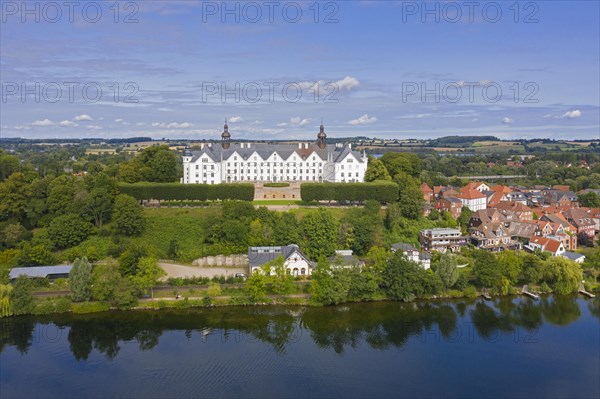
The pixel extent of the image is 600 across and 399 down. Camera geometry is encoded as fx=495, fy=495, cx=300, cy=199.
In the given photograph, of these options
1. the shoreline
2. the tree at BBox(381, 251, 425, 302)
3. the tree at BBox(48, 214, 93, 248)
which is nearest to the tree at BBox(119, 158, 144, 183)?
the tree at BBox(48, 214, 93, 248)

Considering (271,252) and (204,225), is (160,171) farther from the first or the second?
(271,252)

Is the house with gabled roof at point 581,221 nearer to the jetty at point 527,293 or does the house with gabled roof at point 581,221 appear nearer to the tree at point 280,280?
the jetty at point 527,293

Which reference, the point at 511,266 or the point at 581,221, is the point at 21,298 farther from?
the point at 581,221

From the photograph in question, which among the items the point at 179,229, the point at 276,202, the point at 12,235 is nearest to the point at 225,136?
the point at 276,202

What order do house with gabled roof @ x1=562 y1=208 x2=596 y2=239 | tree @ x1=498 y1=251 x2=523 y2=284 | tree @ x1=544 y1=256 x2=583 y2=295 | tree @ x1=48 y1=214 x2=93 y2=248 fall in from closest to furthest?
1. tree @ x1=544 y1=256 x2=583 y2=295
2. tree @ x1=498 y1=251 x2=523 y2=284
3. tree @ x1=48 y1=214 x2=93 y2=248
4. house with gabled roof @ x1=562 y1=208 x2=596 y2=239

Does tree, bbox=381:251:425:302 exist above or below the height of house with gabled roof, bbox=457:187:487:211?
below

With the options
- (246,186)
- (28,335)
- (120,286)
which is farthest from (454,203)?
(28,335)

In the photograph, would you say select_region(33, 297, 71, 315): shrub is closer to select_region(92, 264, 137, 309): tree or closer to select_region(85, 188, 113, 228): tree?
select_region(92, 264, 137, 309): tree
